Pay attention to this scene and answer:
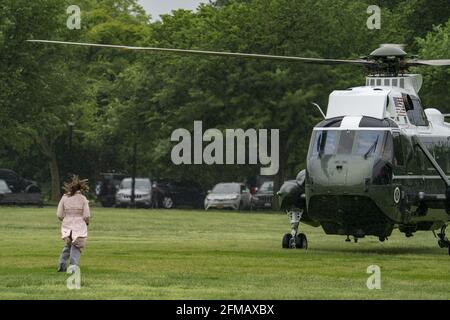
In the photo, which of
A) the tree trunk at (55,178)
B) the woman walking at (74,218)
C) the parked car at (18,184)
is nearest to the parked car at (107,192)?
Result: the parked car at (18,184)

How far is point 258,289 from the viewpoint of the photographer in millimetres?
21375

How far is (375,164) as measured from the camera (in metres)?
29.9

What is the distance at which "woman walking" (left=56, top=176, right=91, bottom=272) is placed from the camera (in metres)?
24.3

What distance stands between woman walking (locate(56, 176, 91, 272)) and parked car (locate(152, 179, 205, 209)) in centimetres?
5255

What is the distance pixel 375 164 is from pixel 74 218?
816 cm

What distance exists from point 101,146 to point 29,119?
33.2 ft

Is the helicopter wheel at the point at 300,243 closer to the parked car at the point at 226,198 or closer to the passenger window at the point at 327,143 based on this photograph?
the passenger window at the point at 327,143

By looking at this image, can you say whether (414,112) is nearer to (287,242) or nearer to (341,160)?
(341,160)

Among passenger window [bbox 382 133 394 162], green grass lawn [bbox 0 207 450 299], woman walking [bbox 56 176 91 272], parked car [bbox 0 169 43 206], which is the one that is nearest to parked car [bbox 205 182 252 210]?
parked car [bbox 0 169 43 206]

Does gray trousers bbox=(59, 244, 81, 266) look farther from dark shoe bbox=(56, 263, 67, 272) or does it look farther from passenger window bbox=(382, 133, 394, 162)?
passenger window bbox=(382, 133, 394, 162)

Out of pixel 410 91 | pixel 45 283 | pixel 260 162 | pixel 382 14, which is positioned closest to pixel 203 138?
pixel 260 162

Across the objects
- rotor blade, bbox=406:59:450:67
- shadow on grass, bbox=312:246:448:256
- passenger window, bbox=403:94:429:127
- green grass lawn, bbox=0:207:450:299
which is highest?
rotor blade, bbox=406:59:450:67

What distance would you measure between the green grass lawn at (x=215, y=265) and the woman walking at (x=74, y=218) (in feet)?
1.48

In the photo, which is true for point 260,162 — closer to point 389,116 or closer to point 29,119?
point 29,119
